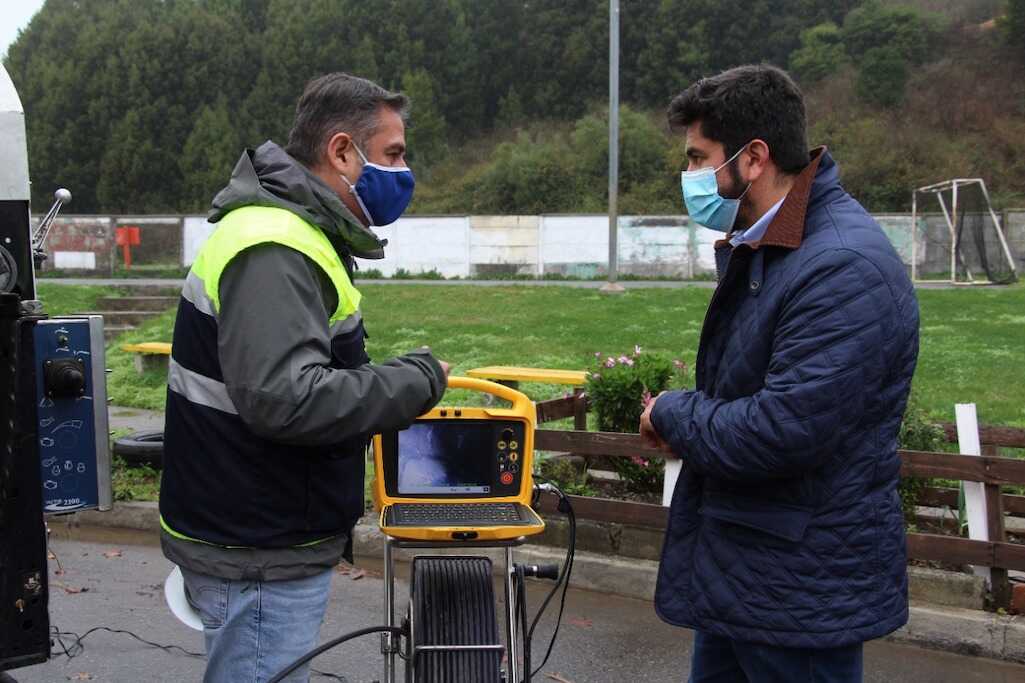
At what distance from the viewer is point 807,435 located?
2299 mm

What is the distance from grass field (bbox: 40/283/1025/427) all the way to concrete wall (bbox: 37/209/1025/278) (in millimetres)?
9350

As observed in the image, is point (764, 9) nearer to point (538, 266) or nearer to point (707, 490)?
point (538, 266)

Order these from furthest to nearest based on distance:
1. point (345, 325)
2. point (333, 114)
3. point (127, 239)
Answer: point (127, 239) → point (333, 114) → point (345, 325)

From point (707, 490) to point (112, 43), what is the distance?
70994 millimetres

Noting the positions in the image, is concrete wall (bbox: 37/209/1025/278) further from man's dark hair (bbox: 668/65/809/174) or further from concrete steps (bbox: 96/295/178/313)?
man's dark hair (bbox: 668/65/809/174)

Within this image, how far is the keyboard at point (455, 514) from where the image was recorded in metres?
2.98

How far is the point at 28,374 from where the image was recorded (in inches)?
98.4

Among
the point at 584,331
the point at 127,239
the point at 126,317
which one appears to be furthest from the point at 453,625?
the point at 127,239

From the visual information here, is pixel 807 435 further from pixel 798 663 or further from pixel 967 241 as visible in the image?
pixel 967 241

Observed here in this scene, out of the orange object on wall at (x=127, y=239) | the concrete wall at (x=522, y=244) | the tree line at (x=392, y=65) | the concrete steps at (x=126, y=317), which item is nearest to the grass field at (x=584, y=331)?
the concrete steps at (x=126, y=317)

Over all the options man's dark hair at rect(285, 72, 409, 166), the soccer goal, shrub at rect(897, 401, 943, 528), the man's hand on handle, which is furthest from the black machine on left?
the soccer goal


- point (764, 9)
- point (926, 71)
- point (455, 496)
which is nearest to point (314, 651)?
point (455, 496)

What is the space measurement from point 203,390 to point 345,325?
35 cm

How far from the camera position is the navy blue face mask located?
8.57 feet
